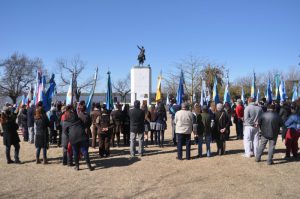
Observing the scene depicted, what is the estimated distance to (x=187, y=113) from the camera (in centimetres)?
916

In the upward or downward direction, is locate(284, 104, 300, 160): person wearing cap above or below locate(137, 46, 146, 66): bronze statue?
below

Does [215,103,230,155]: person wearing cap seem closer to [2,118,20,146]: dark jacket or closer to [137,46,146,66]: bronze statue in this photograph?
[2,118,20,146]: dark jacket

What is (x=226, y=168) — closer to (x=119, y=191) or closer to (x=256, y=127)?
(x=256, y=127)

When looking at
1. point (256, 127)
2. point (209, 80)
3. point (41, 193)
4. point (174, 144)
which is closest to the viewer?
point (41, 193)

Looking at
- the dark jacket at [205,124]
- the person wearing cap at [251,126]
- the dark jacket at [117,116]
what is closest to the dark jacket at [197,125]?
the dark jacket at [205,124]

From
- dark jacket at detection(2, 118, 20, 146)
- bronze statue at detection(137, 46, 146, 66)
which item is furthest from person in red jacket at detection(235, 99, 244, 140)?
bronze statue at detection(137, 46, 146, 66)

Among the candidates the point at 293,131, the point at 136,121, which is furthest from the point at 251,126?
the point at 136,121

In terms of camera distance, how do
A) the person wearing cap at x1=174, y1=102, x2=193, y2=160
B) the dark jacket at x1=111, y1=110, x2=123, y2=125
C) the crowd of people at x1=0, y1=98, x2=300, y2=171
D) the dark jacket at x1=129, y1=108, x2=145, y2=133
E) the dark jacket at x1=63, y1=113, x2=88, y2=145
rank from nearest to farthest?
the dark jacket at x1=63, y1=113, x2=88, y2=145 < the crowd of people at x1=0, y1=98, x2=300, y2=171 < the person wearing cap at x1=174, y1=102, x2=193, y2=160 < the dark jacket at x1=129, y1=108, x2=145, y2=133 < the dark jacket at x1=111, y1=110, x2=123, y2=125

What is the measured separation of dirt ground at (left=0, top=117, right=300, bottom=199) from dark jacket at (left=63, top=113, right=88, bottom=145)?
886 mm

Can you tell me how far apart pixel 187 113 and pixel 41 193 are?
486 cm

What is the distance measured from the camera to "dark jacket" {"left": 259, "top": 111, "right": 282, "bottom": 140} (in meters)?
8.18

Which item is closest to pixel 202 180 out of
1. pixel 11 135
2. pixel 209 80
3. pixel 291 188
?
pixel 291 188

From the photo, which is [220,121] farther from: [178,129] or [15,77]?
[15,77]

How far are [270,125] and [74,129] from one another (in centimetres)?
540
